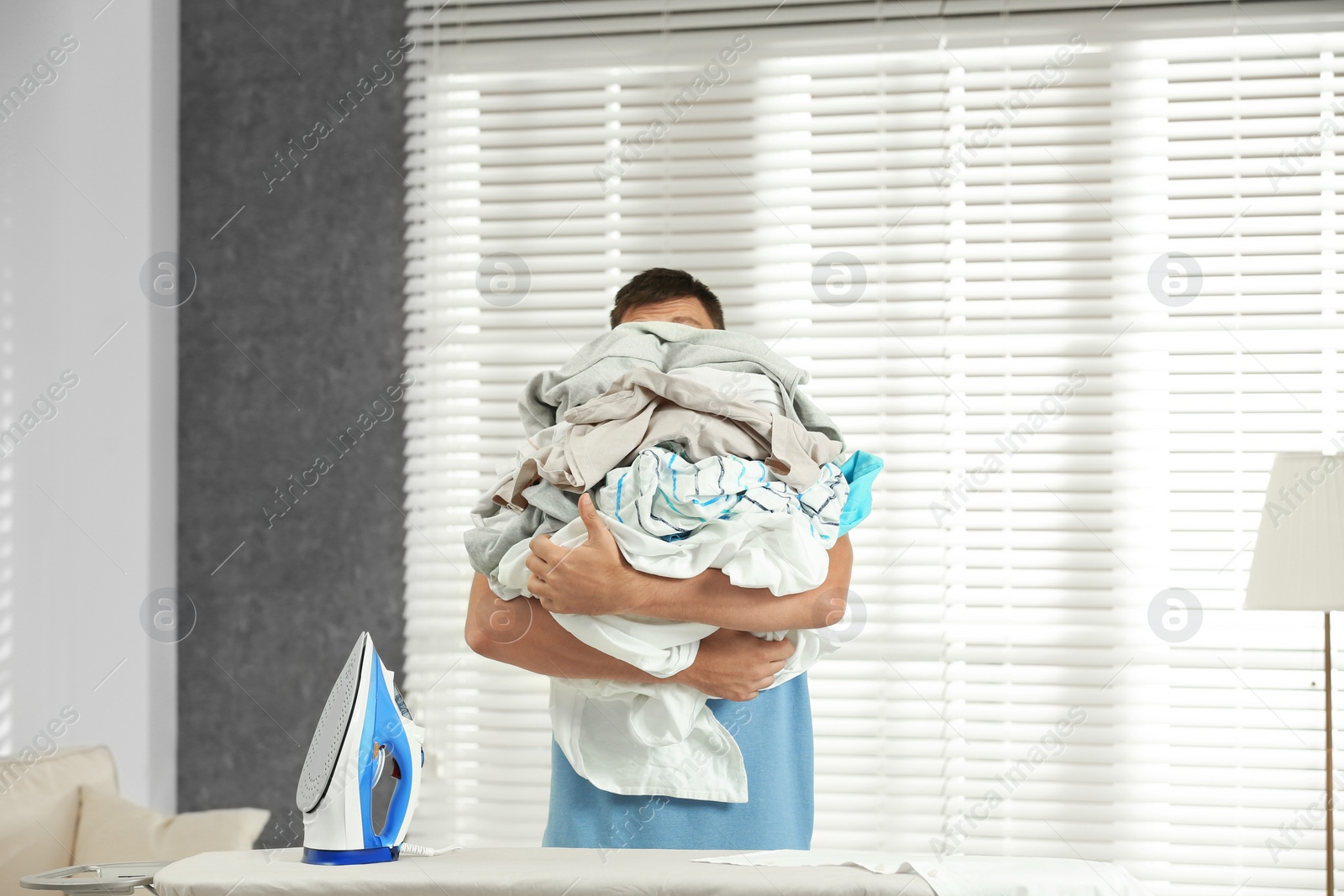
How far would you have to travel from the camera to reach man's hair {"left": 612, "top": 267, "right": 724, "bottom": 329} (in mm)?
1359

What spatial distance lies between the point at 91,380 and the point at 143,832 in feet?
3.53

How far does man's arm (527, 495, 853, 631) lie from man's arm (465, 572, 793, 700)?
3cm

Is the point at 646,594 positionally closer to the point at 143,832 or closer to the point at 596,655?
the point at 596,655

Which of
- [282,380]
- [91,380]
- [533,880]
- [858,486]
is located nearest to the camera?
[533,880]

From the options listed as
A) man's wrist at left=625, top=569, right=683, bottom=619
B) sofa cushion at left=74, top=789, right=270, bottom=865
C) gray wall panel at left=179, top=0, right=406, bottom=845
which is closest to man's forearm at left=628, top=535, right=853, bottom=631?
man's wrist at left=625, top=569, right=683, bottom=619

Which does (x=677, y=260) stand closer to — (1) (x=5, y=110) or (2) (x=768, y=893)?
(1) (x=5, y=110)

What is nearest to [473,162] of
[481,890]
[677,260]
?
[677,260]

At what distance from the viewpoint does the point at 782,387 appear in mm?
1215

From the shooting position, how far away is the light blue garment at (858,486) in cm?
126

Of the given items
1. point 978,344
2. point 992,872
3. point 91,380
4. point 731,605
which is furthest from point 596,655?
point 91,380

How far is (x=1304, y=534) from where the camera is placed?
1703 mm

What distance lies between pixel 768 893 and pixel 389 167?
78.7 inches

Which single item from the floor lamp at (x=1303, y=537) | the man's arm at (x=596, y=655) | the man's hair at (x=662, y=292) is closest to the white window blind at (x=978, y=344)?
the floor lamp at (x=1303, y=537)

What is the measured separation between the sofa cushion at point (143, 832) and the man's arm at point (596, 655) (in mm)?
705
